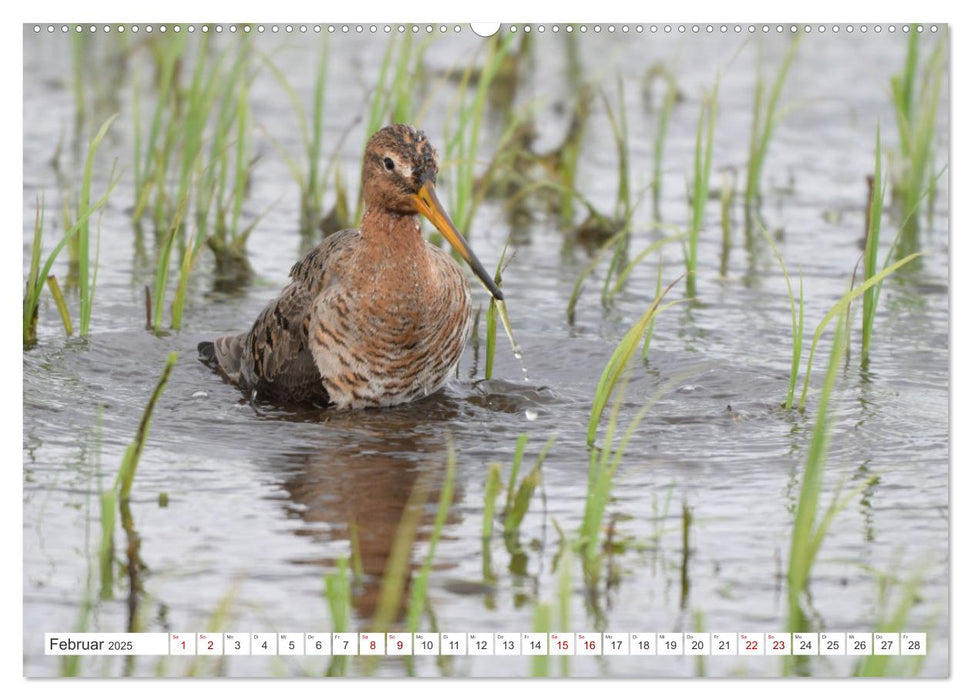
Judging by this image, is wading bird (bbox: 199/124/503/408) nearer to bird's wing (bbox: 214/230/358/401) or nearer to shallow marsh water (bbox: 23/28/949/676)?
bird's wing (bbox: 214/230/358/401)

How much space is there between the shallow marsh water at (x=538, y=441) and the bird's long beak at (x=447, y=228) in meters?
0.73

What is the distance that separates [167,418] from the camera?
25.5 ft

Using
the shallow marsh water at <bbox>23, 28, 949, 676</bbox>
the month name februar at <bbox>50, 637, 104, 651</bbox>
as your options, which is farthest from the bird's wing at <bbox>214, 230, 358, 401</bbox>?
the month name februar at <bbox>50, 637, 104, 651</bbox>

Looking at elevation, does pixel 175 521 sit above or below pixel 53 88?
below

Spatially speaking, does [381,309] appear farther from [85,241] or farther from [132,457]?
[132,457]

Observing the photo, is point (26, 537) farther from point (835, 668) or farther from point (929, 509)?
point (929, 509)

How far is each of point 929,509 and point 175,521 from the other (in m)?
2.89

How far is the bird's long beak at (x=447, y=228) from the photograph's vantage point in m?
7.46

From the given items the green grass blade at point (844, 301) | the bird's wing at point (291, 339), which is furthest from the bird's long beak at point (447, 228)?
the green grass blade at point (844, 301)

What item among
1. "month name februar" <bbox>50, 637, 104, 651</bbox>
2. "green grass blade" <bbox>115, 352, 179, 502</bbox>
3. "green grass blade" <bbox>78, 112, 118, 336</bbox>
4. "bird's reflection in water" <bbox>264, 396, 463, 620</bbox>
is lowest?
"month name februar" <bbox>50, 637, 104, 651</bbox>

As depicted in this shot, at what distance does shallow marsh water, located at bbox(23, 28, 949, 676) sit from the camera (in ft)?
18.2

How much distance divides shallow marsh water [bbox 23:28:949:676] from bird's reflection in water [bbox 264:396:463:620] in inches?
0.7

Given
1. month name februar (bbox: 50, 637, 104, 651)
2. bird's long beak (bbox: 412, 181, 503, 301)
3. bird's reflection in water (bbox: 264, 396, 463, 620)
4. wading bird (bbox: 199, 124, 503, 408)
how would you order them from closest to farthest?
month name februar (bbox: 50, 637, 104, 651) → bird's reflection in water (bbox: 264, 396, 463, 620) → bird's long beak (bbox: 412, 181, 503, 301) → wading bird (bbox: 199, 124, 503, 408)

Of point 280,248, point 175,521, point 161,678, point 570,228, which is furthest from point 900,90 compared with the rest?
point 161,678
